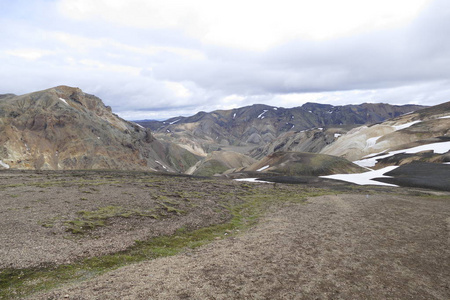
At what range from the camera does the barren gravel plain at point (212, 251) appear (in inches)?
552

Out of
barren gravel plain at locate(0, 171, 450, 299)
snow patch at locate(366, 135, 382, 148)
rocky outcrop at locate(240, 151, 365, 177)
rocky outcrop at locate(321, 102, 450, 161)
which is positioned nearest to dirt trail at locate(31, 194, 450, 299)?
barren gravel plain at locate(0, 171, 450, 299)

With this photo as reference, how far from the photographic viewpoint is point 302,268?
17016mm

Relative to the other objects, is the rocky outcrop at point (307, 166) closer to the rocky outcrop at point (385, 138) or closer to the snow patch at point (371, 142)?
the rocky outcrop at point (385, 138)

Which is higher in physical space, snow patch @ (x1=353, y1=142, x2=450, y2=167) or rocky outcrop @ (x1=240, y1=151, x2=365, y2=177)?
snow patch @ (x1=353, y1=142, x2=450, y2=167)

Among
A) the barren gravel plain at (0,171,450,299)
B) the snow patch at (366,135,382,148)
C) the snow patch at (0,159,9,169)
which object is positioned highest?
the snow patch at (366,135,382,148)

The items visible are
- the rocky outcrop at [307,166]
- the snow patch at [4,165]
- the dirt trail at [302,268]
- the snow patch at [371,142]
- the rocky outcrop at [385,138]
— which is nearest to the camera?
the dirt trail at [302,268]

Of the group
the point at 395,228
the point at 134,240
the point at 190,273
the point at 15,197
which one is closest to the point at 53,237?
the point at 134,240

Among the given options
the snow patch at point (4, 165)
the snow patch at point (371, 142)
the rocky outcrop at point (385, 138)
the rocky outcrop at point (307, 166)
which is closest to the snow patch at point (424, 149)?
the rocky outcrop at point (307, 166)

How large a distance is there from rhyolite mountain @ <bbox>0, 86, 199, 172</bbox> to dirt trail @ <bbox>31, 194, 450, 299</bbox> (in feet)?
398

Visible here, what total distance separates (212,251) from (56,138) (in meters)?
136

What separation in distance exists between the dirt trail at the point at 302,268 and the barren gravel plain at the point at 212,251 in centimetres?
7

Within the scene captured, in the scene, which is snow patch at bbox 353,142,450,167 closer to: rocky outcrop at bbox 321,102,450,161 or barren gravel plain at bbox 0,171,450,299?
rocky outcrop at bbox 321,102,450,161

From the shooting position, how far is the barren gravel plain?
46.0 ft

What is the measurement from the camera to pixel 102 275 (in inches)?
603
